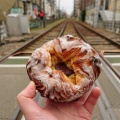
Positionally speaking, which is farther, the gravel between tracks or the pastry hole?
the gravel between tracks

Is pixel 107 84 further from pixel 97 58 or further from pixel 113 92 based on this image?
pixel 97 58

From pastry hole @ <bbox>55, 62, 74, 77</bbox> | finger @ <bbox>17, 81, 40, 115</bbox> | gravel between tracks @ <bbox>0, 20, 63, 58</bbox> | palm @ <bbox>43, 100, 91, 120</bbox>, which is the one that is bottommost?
gravel between tracks @ <bbox>0, 20, 63, 58</bbox>

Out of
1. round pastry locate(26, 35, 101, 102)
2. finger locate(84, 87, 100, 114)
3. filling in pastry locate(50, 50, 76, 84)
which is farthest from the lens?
finger locate(84, 87, 100, 114)

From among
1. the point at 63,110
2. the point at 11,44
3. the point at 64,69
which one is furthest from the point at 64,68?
the point at 11,44

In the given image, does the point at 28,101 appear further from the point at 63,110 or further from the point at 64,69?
the point at 64,69

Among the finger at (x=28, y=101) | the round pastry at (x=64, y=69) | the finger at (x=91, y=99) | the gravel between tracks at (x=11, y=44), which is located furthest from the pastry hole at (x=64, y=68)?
the gravel between tracks at (x=11, y=44)

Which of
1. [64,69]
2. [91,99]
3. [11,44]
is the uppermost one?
[64,69]

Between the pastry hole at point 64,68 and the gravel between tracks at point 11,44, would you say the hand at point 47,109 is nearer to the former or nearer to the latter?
the pastry hole at point 64,68

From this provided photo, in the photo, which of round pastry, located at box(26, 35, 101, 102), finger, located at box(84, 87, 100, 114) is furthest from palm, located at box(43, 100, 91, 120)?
round pastry, located at box(26, 35, 101, 102)

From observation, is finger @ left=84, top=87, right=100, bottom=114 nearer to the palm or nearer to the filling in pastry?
the palm
